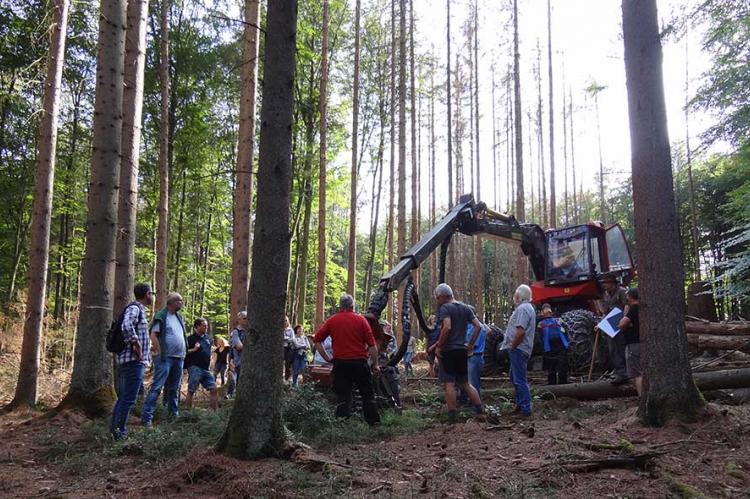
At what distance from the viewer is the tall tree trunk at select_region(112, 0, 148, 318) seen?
8.94 metres

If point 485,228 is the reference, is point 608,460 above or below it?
below

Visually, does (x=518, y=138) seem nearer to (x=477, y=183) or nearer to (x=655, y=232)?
(x=477, y=183)

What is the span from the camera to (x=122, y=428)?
6180 millimetres

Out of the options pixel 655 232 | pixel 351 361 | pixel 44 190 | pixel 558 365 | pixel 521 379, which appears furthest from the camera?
pixel 558 365

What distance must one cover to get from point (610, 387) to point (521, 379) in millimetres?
1760

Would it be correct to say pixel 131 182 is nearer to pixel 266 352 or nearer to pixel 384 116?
pixel 266 352

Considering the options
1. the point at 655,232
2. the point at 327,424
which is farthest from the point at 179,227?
the point at 655,232

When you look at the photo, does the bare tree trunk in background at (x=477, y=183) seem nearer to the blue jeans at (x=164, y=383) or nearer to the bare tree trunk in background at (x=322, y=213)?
the bare tree trunk in background at (x=322, y=213)

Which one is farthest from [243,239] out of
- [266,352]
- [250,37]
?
[266,352]

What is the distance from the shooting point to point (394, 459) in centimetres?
521

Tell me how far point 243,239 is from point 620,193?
31524mm

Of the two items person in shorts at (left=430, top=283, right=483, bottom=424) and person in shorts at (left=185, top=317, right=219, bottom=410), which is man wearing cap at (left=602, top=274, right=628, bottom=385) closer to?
person in shorts at (left=430, top=283, right=483, bottom=424)

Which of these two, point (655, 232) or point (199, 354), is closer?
point (655, 232)

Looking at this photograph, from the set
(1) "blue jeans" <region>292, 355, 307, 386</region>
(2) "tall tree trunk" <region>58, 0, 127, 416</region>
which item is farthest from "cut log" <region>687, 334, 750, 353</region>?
(2) "tall tree trunk" <region>58, 0, 127, 416</region>
